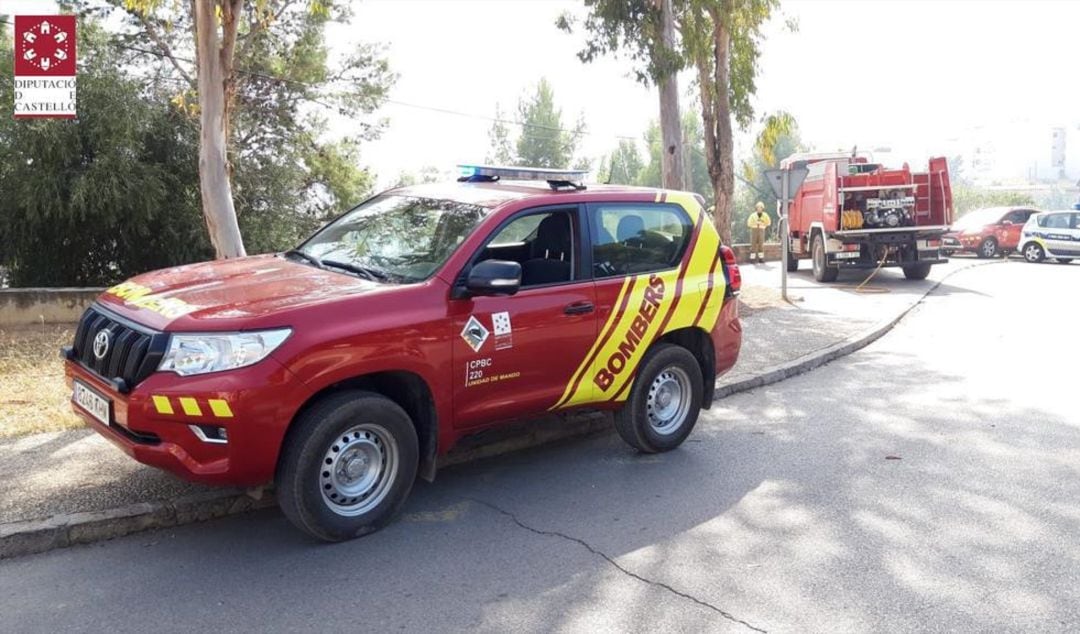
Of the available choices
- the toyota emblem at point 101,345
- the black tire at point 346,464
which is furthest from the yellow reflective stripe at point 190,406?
the toyota emblem at point 101,345

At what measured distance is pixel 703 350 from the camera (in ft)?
Answer: 21.2

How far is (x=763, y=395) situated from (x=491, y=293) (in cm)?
418

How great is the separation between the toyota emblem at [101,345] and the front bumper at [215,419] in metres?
0.39

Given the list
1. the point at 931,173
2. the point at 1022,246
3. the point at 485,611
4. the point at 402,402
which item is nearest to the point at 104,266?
the point at 402,402

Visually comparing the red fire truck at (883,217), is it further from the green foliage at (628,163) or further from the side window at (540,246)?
the green foliage at (628,163)

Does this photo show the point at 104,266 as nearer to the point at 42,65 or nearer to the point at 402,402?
the point at 42,65

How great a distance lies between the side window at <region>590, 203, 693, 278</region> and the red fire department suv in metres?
0.02

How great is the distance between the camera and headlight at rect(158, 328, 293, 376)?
4.13 meters

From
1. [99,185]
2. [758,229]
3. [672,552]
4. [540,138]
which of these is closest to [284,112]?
[99,185]

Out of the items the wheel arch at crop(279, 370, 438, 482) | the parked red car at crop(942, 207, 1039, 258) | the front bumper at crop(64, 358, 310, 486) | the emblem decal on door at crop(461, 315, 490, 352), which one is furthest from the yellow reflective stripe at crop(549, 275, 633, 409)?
the parked red car at crop(942, 207, 1039, 258)

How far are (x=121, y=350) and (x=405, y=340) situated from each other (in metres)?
1.37

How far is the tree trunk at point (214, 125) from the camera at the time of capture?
10445 millimetres

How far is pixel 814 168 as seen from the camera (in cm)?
2122

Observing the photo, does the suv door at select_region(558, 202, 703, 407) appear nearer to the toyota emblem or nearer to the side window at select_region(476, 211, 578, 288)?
the side window at select_region(476, 211, 578, 288)
